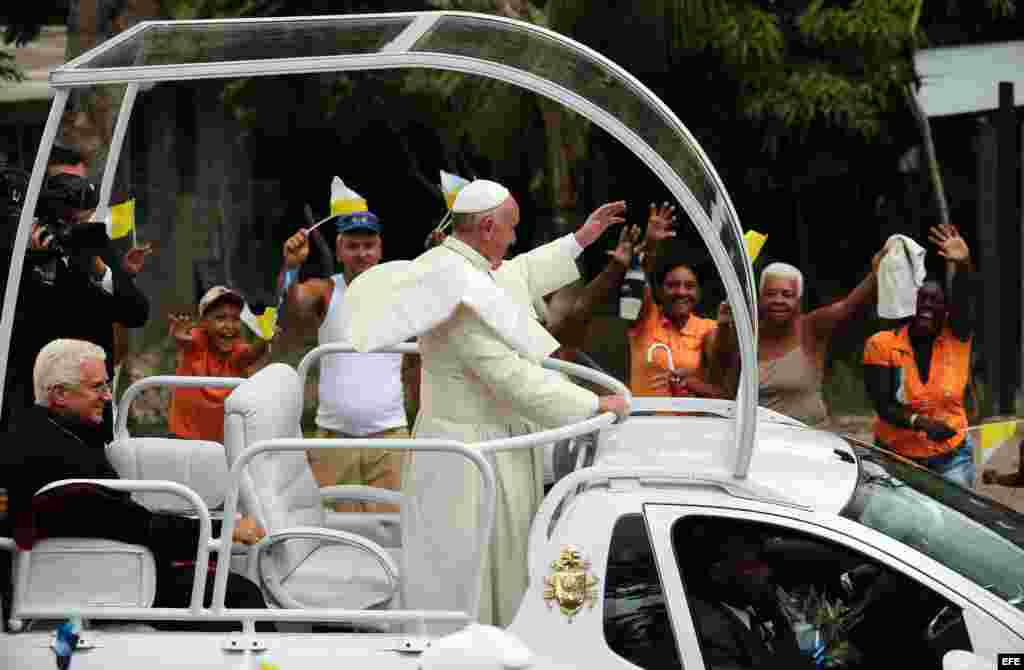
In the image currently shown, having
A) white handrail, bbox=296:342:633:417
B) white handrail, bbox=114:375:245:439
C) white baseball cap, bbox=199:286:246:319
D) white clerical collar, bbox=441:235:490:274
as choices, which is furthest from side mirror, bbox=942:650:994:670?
white baseball cap, bbox=199:286:246:319

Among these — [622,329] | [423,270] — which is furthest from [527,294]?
[622,329]

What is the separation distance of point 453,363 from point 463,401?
11 centimetres

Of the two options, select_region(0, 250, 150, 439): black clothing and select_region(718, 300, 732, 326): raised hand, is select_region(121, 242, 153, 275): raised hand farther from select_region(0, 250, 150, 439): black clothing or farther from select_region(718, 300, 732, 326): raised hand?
select_region(718, 300, 732, 326): raised hand

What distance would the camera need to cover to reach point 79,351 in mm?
4512

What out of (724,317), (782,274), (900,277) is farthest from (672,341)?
(900,277)

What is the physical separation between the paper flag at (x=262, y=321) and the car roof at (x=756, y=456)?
7.00ft

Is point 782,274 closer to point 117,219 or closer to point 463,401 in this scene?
point 463,401

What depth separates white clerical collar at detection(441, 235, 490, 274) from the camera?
452 cm

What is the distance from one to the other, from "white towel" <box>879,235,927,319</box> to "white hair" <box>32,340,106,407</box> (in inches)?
125

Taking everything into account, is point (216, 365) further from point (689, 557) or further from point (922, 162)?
point (922, 162)

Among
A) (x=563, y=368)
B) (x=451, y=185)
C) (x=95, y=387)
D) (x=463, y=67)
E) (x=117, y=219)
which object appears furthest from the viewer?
(x=117, y=219)

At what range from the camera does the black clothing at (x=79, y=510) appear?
4.21 meters

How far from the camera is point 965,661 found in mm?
3676

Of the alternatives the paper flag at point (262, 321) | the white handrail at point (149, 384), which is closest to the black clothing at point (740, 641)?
the white handrail at point (149, 384)
